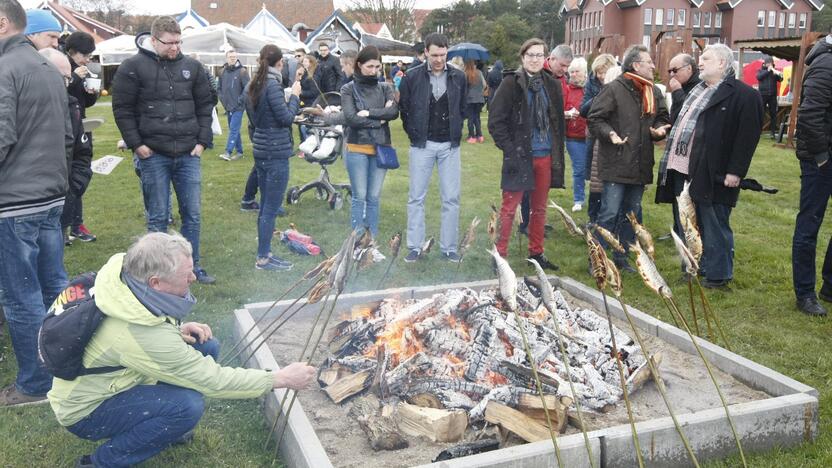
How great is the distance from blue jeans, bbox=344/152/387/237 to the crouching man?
3.71 m

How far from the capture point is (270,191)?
6.31m

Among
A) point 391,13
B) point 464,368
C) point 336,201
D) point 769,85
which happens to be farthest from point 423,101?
point 391,13

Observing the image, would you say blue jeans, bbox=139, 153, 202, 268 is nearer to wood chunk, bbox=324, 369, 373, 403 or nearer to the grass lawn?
the grass lawn

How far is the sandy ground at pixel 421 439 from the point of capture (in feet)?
10.7

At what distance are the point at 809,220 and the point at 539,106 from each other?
244 centimetres

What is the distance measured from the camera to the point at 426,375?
12.8 feet

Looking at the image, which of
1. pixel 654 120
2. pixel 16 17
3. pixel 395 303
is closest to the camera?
pixel 16 17

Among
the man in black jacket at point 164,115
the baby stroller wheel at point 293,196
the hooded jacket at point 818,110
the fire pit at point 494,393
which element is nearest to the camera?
the fire pit at point 494,393

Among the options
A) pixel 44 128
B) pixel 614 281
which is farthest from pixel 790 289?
pixel 44 128

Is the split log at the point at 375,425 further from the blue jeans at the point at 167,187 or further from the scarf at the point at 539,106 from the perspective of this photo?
the scarf at the point at 539,106

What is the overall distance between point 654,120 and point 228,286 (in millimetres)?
4251

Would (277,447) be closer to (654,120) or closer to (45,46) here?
(45,46)

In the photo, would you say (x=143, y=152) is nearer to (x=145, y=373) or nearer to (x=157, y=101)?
(x=157, y=101)

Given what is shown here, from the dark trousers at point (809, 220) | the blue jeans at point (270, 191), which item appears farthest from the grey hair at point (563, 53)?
the blue jeans at point (270, 191)
